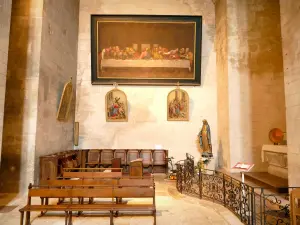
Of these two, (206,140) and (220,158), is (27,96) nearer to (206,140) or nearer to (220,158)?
(206,140)

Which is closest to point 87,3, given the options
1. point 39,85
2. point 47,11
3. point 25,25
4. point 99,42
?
point 99,42

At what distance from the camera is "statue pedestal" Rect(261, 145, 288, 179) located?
22.4ft

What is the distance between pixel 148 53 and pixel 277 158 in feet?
23.3

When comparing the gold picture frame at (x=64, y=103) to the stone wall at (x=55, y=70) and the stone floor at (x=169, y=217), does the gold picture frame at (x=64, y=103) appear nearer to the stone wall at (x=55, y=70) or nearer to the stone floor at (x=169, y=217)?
the stone wall at (x=55, y=70)

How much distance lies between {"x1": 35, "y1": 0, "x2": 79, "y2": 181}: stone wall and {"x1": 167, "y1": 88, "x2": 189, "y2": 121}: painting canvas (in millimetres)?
4440

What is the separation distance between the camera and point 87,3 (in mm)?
11930

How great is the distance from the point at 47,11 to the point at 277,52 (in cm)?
859

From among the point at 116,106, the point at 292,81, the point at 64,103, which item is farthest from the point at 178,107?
the point at 292,81

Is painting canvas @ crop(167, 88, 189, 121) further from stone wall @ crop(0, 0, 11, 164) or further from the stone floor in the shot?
stone wall @ crop(0, 0, 11, 164)

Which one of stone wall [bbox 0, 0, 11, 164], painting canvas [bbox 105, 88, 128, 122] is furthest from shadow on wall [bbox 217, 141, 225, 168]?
stone wall [bbox 0, 0, 11, 164]

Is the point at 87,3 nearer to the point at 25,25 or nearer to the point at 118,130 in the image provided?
the point at 25,25

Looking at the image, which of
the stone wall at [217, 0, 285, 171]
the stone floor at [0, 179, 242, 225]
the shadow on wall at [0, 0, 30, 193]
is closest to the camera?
the stone floor at [0, 179, 242, 225]

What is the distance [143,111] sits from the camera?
1159 cm

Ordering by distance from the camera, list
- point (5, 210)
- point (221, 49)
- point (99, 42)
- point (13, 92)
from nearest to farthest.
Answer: point (5, 210) → point (13, 92) → point (221, 49) → point (99, 42)
